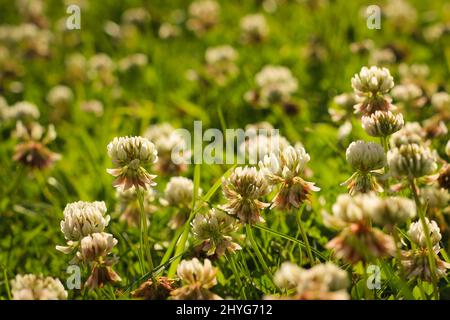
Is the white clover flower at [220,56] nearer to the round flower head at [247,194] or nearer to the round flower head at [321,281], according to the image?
the round flower head at [247,194]

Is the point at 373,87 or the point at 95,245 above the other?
the point at 373,87

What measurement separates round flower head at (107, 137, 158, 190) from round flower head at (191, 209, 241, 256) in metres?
0.14

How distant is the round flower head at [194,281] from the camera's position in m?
1.40

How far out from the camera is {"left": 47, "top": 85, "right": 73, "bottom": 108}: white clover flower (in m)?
3.27

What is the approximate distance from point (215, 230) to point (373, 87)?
54 cm

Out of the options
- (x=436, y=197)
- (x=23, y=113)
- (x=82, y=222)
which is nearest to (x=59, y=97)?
(x=23, y=113)

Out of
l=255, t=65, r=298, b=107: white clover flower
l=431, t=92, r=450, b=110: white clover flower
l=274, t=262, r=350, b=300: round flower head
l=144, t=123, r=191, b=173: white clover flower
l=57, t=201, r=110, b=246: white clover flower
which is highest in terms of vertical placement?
l=255, t=65, r=298, b=107: white clover flower

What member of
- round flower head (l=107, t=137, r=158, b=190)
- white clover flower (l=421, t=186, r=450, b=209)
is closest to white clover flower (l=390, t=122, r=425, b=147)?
white clover flower (l=421, t=186, r=450, b=209)

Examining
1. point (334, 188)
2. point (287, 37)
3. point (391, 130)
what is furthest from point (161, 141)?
point (287, 37)

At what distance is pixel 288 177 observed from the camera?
155 cm

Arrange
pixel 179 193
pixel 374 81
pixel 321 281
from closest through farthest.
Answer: pixel 321 281 < pixel 374 81 < pixel 179 193

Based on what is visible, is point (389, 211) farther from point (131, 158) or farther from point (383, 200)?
point (131, 158)

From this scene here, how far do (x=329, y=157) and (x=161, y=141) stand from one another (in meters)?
0.61

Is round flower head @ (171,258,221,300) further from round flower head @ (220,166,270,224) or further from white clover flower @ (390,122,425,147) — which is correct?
white clover flower @ (390,122,425,147)
